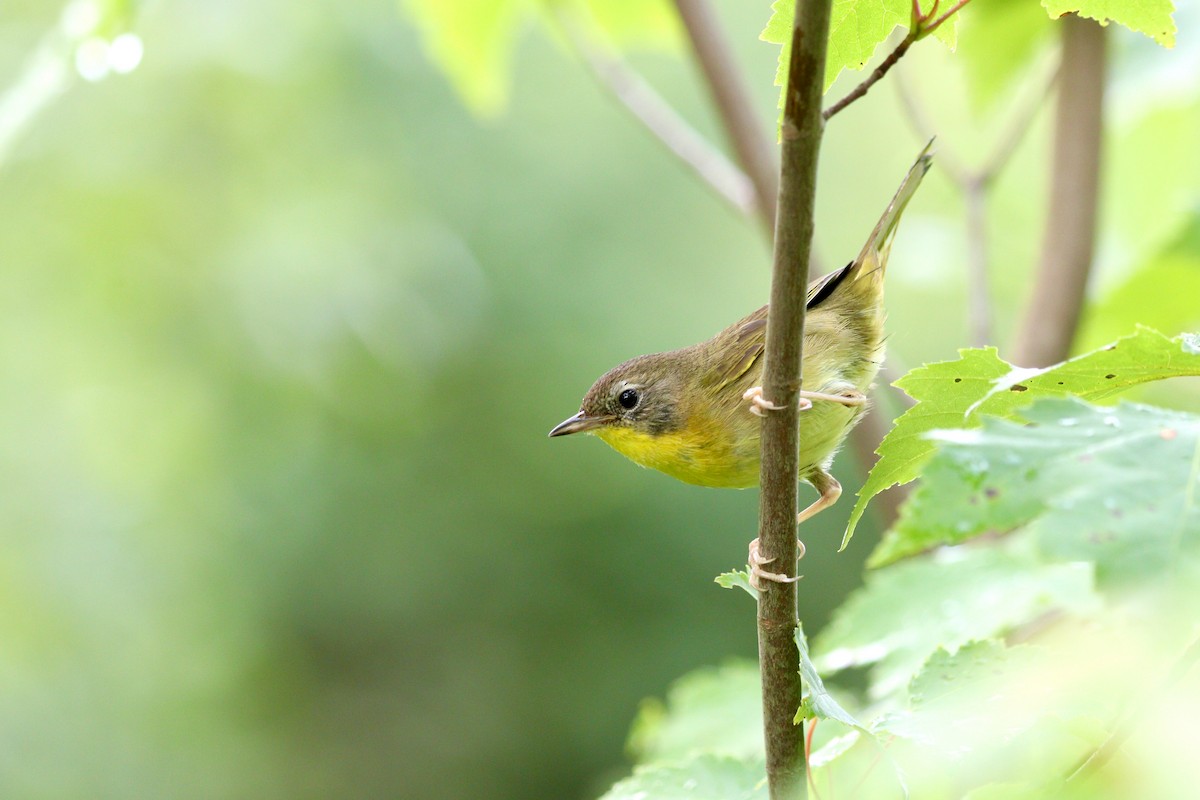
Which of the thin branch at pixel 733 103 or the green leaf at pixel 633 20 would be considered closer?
the thin branch at pixel 733 103

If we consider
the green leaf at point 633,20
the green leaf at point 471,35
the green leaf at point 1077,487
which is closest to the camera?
the green leaf at point 1077,487

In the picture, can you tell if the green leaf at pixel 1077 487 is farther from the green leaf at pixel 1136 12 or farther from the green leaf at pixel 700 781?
the green leaf at pixel 700 781

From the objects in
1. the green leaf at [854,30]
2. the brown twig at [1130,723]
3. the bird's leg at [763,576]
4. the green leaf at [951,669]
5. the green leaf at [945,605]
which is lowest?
the brown twig at [1130,723]

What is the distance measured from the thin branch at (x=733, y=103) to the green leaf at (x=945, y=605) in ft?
4.06

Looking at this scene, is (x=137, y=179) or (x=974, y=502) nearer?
(x=974, y=502)

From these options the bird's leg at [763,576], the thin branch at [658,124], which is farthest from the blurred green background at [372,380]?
the bird's leg at [763,576]

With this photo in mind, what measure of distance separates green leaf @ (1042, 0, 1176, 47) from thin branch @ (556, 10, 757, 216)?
2.30m

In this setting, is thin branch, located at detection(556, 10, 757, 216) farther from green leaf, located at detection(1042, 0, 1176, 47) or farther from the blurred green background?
green leaf, located at detection(1042, 0, 1176, 47)

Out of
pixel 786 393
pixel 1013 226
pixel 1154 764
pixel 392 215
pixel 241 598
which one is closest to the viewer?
pixel 1154 764

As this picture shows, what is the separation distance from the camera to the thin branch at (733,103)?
3.21m

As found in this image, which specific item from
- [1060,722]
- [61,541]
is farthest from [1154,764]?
[61,541]

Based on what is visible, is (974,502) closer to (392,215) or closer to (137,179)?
(137,179)

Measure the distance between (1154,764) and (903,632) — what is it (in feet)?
3.79

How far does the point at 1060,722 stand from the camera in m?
1.41
